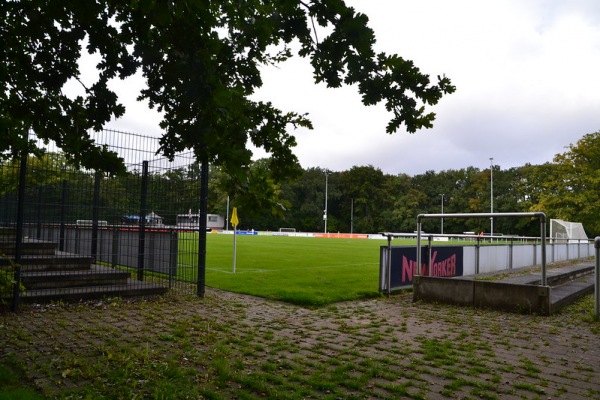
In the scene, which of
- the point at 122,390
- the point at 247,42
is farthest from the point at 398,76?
the point at 122,390

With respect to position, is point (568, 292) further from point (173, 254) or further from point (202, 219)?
point (173, 254)

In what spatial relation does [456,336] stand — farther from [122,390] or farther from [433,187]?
[433,187]

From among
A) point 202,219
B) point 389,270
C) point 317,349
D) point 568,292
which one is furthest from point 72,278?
point 568,292

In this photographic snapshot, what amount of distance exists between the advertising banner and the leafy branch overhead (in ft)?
20.2

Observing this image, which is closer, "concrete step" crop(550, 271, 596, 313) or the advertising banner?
"concrete step" crop(550, 271, 596, 313)

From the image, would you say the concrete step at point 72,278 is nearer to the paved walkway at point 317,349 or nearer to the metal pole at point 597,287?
the paved walkway at point 317,349

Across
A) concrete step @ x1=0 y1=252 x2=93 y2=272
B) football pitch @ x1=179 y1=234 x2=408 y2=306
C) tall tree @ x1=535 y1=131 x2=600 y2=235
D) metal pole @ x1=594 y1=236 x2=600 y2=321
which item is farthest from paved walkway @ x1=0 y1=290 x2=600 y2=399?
tall tree @ x1=535 y1=131 x2=600 y2=235

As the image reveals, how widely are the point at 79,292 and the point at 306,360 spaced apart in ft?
16.6

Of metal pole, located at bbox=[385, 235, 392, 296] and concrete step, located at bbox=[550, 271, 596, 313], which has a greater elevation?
metal pole, located at bbox=[385, 235, 392, 296]

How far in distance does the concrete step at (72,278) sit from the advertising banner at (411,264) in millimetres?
5252

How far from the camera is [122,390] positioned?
13.1 ft

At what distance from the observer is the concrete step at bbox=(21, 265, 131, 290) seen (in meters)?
8.27

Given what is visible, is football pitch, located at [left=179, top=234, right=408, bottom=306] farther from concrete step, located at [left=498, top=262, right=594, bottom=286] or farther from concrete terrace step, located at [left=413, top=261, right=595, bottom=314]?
concrete step, located at [left=498, top=262, right=594, bottom=286]

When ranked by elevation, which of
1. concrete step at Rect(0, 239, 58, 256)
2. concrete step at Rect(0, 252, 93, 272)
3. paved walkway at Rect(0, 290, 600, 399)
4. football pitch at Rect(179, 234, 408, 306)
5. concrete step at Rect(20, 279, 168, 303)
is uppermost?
concrete step at Rect(0, 239, 58, 256)
